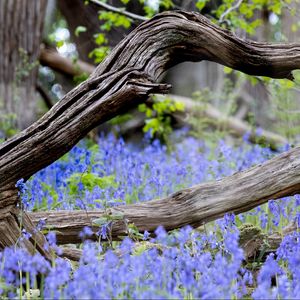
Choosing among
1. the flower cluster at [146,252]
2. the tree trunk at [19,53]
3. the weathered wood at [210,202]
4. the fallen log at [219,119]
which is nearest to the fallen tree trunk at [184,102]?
the fallen log at [219,119]

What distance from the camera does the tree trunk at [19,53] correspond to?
8.77 meters

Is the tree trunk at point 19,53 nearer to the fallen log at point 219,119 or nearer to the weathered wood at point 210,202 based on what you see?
the fallen log at point 219,119

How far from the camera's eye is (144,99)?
3.68m

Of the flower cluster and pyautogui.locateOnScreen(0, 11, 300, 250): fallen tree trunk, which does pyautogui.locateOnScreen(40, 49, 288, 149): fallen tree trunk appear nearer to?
the flower cluster

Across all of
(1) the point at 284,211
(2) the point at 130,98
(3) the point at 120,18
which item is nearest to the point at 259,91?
(3) the point at 120,18

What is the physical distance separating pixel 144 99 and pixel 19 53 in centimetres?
566

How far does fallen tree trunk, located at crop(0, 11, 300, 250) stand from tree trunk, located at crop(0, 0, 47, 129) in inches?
199

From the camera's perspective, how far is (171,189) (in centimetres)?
573

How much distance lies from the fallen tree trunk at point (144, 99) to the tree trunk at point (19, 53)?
5043mm

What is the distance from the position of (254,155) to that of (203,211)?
3180mm

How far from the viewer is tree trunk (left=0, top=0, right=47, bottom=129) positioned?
8773mm

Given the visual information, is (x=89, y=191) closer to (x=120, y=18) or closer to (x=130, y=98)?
(x=130, y=98)

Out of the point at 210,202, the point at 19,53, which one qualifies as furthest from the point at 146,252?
the point at 19,53

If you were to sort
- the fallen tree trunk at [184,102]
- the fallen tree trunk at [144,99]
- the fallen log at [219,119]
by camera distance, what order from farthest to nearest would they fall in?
1. the fallen tree trunk at [184,102]
2. the fallen log at [219,119]
3. the fallen tree trunk at [144,99]
